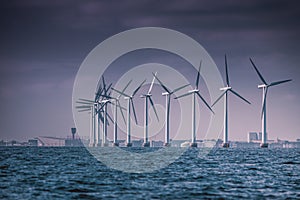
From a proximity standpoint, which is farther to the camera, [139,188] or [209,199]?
[139,188]

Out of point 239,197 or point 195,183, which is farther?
point 195,183

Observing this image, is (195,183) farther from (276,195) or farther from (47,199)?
(47,199)

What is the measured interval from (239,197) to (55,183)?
18.2 m

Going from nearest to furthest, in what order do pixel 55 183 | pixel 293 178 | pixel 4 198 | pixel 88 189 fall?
pixel 4 198, pixel 88 189, pixel 55 183, pixel 293 178

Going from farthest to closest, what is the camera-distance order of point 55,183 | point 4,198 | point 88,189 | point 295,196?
point 55,183
point 88,189
point 295,196
point 4,198

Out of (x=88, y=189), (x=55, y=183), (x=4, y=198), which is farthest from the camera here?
(x=55, y=183)

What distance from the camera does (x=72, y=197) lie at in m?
43.7

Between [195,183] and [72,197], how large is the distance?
50.5 ft

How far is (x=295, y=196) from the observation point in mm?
45812

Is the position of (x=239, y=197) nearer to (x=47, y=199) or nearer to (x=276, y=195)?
(x=276, y=195)

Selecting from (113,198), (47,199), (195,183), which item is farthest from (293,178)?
(47,199)

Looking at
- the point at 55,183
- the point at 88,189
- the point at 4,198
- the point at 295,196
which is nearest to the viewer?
the point at 4,198

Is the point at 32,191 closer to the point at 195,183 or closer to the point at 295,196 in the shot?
the point at 195,183

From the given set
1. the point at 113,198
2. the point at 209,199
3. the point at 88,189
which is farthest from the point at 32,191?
the point at 209,199
